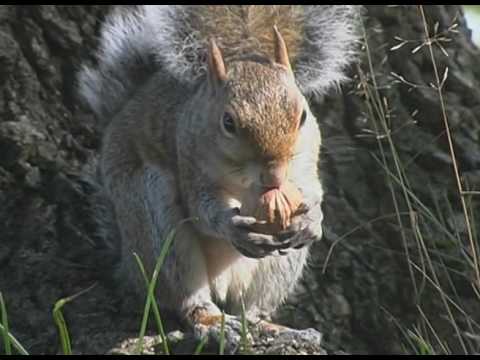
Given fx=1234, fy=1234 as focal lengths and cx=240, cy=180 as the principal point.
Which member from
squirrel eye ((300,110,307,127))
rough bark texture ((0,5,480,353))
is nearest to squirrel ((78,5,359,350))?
squirrel eye ((300,110,307,127))

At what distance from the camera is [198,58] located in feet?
9.73

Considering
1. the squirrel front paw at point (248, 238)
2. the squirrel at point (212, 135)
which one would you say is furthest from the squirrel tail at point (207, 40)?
the squirrel front paw at point (248, 238)

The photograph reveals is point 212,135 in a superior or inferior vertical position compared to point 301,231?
superior

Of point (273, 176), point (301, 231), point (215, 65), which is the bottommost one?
point (301, 231)

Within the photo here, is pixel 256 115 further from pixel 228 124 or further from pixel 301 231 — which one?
pixel 301 231

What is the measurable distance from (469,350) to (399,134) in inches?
24.4

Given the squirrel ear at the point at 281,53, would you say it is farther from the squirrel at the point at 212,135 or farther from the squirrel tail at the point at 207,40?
the squirrel tail at the point at 207,40

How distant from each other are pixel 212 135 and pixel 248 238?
10.4 inches

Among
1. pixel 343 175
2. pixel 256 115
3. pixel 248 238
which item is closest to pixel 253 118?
pixel 256 115

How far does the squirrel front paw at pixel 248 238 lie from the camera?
2.56m

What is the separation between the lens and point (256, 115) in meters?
2.55

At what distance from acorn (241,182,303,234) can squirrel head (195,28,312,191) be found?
0.02 m

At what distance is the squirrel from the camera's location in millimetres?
2592
